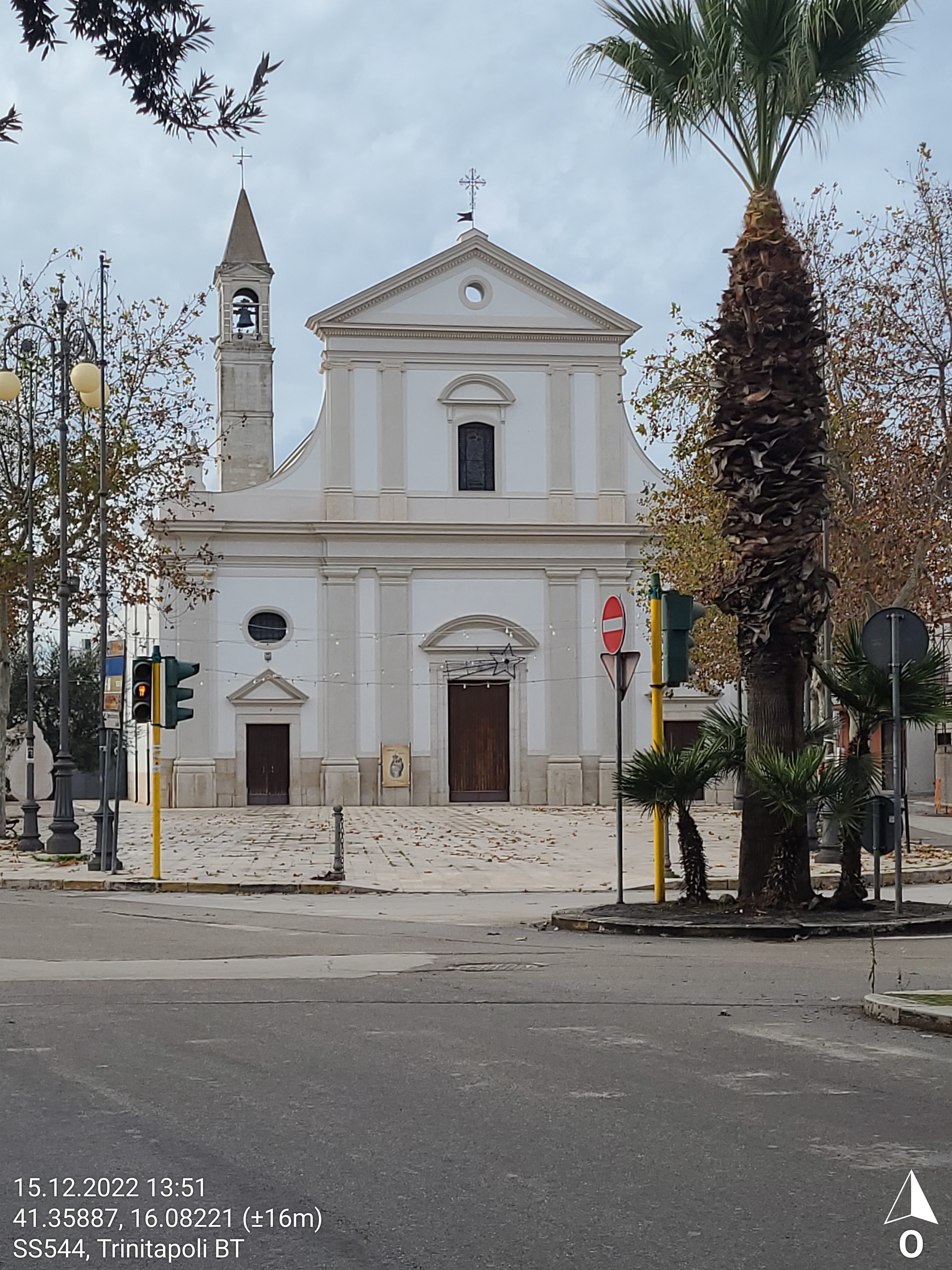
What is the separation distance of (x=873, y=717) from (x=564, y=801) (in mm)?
32477

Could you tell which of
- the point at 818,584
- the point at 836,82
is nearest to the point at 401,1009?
the point at 818,584

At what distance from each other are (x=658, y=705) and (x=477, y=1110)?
900 centimetres

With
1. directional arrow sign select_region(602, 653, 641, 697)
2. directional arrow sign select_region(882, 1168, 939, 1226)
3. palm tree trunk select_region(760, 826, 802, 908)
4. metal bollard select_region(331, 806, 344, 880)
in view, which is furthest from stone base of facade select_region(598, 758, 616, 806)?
directional arrow sign select_region(882, 1168, 939, 1226)

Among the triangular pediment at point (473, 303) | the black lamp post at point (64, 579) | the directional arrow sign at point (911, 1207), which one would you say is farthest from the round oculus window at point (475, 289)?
the directional arrow sign at point (911, 1207)

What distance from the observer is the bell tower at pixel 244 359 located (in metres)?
54.6

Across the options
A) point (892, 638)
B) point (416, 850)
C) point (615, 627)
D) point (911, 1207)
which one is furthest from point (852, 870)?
point (416, 850)

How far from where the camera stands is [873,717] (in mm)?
14727

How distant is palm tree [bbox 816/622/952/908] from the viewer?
47.4 feet

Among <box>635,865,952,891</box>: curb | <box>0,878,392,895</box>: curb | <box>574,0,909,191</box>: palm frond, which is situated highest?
<box>574,0,909,191</box>: palm frond

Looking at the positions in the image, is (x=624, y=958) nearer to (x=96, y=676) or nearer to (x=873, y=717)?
(x=873, y=717)

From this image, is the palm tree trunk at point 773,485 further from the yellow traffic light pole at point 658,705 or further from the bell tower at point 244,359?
the bell tower at point 244,359

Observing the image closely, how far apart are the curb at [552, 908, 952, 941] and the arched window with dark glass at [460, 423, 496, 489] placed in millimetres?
34267

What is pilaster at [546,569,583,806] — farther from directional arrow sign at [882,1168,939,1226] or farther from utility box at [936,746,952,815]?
directional arrow sign at [882,1168,939,1226]

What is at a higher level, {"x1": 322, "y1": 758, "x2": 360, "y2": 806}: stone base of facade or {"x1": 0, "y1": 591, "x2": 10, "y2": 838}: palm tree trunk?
{"x1": 0, "y1": 591, "x2": 10, "y2": 838}: palm tree trunk
